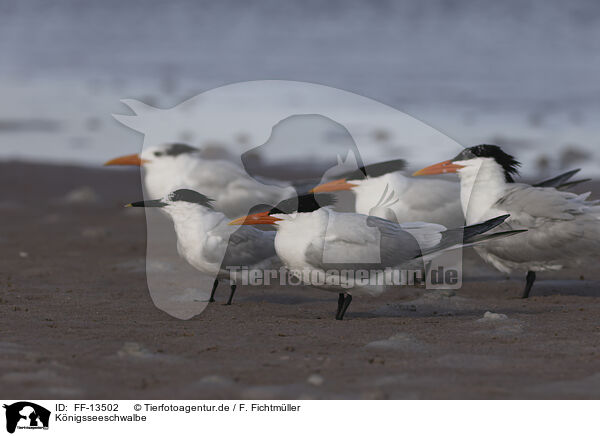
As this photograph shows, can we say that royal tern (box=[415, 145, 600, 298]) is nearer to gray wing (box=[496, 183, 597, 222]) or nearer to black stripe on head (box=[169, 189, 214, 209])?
gray wing (box=[496, 183, 597, 222])

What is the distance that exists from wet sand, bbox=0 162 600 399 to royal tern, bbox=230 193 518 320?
293 millimetres

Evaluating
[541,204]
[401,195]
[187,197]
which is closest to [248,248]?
[187,197]

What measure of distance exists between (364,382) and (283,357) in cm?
57

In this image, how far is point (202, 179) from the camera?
7.84 metres

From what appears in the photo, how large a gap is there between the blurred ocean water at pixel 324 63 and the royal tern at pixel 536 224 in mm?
4894

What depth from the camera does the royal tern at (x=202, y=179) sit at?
25.3 ft

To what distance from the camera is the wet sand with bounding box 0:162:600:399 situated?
143 inches

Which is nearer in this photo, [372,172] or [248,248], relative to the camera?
→ [248,248]

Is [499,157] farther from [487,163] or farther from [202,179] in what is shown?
[202,179]

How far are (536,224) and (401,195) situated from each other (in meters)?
1.28

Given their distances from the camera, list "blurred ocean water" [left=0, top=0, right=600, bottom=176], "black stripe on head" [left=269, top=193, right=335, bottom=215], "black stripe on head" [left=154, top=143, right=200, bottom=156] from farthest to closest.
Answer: "blurred ocean water" [left=0, top=0, right=600, bottom=176] → "black stripe on head" [left=154, top=143, right=200, bottom=156] → "black stripe on head" [left=269, top=193, right=335, bottom=215]
